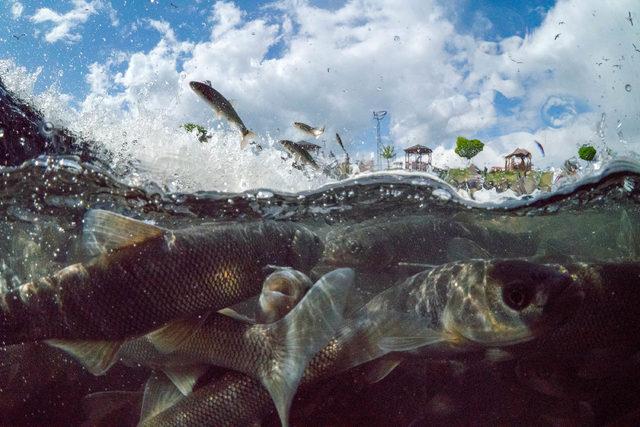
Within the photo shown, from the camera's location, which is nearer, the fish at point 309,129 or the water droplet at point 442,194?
the fish at point 309,129

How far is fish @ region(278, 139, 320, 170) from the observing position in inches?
273

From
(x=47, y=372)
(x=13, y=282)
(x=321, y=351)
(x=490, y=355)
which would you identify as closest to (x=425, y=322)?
(x=490, y=355)

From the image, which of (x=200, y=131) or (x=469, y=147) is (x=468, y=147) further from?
(x=200, y=131)

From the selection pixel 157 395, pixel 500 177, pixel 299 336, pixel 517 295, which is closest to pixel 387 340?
pixel 299 336

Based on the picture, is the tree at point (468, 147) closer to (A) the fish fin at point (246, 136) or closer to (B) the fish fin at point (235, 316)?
(A) the fish fin at point (246, 136)

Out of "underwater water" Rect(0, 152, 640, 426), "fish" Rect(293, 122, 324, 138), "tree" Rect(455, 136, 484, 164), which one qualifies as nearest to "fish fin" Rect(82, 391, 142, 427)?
"underwater water" Rect(0, 152, 640, 426)

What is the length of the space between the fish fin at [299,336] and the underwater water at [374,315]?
0.29m

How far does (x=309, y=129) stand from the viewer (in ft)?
24.2

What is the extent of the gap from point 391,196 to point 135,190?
14.8ft

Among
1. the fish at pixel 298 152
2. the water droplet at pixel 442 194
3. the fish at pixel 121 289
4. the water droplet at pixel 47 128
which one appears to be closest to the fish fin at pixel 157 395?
the fish at pixel 121 289

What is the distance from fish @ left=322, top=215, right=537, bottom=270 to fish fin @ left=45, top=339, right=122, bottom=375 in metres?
2.95

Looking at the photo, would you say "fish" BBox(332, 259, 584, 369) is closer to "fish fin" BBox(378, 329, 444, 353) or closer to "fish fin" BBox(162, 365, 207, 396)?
"fish fin" BBox(378, 329, 444, 353)

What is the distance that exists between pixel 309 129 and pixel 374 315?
4013mm

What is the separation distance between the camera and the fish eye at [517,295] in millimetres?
3930
